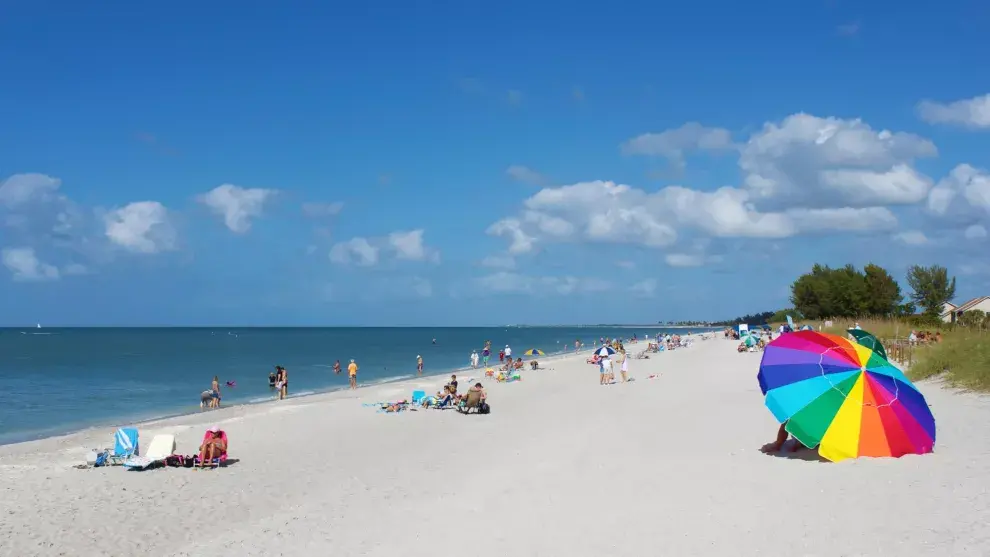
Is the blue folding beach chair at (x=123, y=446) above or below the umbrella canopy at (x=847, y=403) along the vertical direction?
below

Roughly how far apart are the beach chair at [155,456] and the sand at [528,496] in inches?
13.3

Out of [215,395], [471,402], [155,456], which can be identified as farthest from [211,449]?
[215,395]

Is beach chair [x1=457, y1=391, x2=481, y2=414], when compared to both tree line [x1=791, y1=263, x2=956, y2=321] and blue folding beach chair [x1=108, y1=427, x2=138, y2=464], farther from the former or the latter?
tree line [x1=791, y1=263, x2=956, y2=321]

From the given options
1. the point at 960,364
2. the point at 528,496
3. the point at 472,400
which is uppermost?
the point at 960,364

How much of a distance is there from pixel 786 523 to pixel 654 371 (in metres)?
27.6

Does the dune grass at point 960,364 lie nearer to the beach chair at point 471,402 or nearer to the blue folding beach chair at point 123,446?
the beach chair at point 471,402

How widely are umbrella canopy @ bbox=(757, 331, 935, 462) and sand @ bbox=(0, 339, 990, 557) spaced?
0.29 meters

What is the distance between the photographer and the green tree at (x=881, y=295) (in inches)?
2933

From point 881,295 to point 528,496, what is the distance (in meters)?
77.0

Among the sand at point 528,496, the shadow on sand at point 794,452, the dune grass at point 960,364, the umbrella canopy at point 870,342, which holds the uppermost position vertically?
the umbrella canopy at point 870,342

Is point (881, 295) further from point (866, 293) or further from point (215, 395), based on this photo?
point (215, 395)

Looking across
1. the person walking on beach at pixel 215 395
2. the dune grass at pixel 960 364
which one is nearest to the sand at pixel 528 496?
the dune grass at pixel 960 364

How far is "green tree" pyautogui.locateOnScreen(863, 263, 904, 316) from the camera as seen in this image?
244 feet

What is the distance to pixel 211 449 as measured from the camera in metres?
13.0
